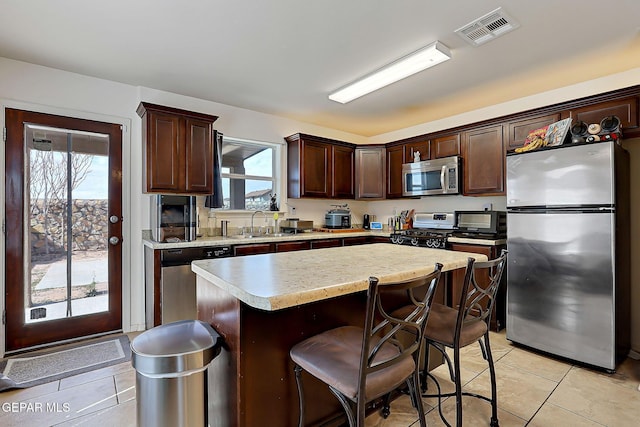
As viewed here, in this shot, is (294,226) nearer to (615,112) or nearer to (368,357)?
(368,357)

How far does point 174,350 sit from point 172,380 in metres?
0.12

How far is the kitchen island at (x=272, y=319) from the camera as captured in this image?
1217mm

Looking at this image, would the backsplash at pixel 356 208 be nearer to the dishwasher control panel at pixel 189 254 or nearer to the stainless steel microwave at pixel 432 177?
the stainless steel microwave at pixel 432 177

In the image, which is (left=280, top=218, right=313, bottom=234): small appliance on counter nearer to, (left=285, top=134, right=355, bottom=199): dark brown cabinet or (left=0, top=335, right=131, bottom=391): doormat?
(left=285, top=134, right=355, bottom=199): dark brown cabinet

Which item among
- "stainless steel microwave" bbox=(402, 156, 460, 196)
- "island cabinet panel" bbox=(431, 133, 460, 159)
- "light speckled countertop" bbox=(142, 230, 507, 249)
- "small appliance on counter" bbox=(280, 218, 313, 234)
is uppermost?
"island cabinet panel" bbox=(431, 133, 460, 159)

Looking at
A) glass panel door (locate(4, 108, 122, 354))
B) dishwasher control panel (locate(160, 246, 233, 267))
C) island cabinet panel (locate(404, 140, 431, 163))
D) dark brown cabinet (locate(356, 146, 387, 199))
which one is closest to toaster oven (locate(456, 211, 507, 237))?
island cabinet panel (locate(404, 140, 431, 163))

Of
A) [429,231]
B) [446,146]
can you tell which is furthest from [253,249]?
[446,146]

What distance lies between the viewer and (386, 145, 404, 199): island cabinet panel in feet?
15.1

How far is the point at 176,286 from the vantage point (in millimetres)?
2980

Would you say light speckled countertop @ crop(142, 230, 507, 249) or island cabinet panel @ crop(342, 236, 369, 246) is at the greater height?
light speckled countertop @ crop(142, 230, 507, 249)

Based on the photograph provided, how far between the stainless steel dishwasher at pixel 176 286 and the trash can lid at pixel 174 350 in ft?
5.10

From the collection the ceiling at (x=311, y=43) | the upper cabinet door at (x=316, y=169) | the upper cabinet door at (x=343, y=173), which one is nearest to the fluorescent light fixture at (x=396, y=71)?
the ceiling at (x=311, y=43)

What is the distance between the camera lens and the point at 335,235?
4.10m

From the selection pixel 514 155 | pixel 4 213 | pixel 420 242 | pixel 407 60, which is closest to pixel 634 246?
pixel 514 155
